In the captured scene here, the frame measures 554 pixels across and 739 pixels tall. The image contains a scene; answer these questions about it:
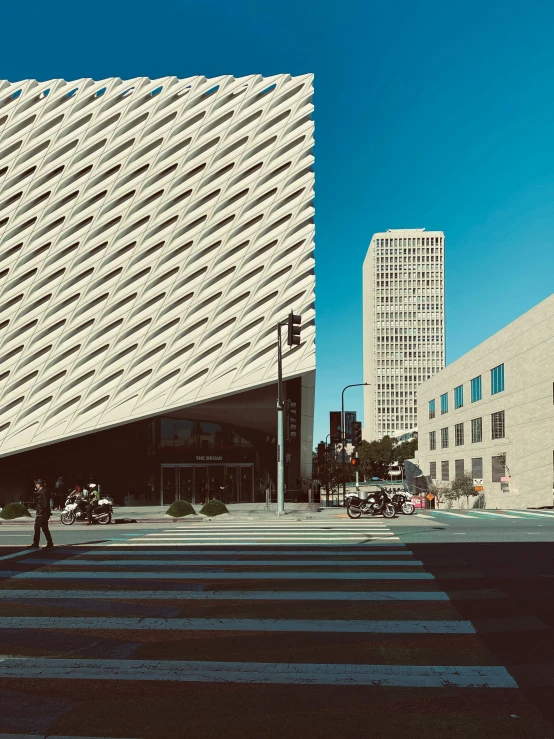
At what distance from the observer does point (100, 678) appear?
6.91m

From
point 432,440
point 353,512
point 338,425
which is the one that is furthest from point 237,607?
point 432,440

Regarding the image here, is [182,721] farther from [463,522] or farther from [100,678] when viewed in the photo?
[463,522]

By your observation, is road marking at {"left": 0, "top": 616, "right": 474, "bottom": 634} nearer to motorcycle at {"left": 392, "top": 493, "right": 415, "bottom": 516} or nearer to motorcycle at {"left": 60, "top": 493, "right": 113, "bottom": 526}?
motorcycle at {"left": 60, "top": 493, "right": 113, "bottom": 526}

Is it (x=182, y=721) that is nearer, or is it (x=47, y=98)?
(x=182, y=721)

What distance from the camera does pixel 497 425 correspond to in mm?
53000

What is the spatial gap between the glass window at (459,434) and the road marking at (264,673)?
58.8m

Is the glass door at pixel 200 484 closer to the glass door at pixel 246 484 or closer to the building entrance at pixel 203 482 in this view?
the building entrance at pixel 203 482

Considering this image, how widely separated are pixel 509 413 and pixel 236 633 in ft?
149

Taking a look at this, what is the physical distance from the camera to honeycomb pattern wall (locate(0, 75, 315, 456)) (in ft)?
135

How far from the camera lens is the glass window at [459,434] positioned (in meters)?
63.8

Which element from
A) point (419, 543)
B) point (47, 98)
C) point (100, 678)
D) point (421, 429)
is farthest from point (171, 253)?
point (421, 429)

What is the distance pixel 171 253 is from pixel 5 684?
37342 mm

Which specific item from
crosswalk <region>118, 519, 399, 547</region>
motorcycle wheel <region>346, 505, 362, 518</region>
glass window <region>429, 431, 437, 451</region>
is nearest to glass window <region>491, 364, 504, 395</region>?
glass window <region>429, 431, 437, 451</region>

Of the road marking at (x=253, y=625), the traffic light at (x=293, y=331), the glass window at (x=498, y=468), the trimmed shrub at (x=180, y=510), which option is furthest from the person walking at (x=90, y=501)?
the glass window at (x=498, y=468)
